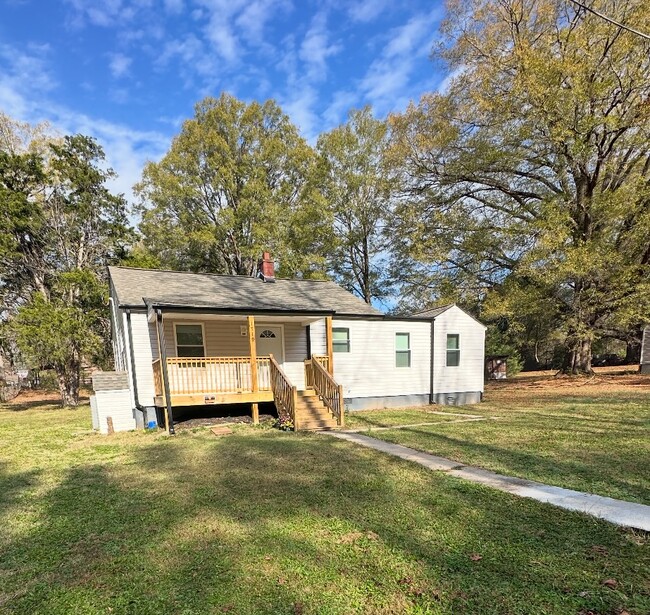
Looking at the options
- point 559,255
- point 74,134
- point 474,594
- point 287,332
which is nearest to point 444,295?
point 559,255

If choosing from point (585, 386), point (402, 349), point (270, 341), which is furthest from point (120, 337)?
point (585, 386)

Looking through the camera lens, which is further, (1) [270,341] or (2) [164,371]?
(1) [270,341]

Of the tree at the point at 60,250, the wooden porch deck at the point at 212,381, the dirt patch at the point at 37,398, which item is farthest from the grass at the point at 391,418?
the dirt patch at the point at 37,398

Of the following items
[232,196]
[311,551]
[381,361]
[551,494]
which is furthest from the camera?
[232,196]

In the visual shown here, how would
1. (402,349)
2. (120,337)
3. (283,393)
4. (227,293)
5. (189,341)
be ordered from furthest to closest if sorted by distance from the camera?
(402,349) → (120,337) → (227,293) → (189,341) → (283,393)

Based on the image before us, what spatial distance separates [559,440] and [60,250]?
19033mm

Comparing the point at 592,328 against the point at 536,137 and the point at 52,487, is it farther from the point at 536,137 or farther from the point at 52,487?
the point at 52,487

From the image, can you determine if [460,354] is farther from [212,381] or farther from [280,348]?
[212,381]

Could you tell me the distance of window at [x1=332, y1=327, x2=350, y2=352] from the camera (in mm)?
11375

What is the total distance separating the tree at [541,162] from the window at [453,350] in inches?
119

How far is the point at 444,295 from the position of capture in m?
17.4

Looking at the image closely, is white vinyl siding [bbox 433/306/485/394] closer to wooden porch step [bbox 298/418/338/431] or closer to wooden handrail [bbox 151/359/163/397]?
wooden porch step [bbox 298/418/338/431]

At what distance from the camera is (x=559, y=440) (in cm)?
634

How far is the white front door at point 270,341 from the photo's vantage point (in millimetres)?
11195
